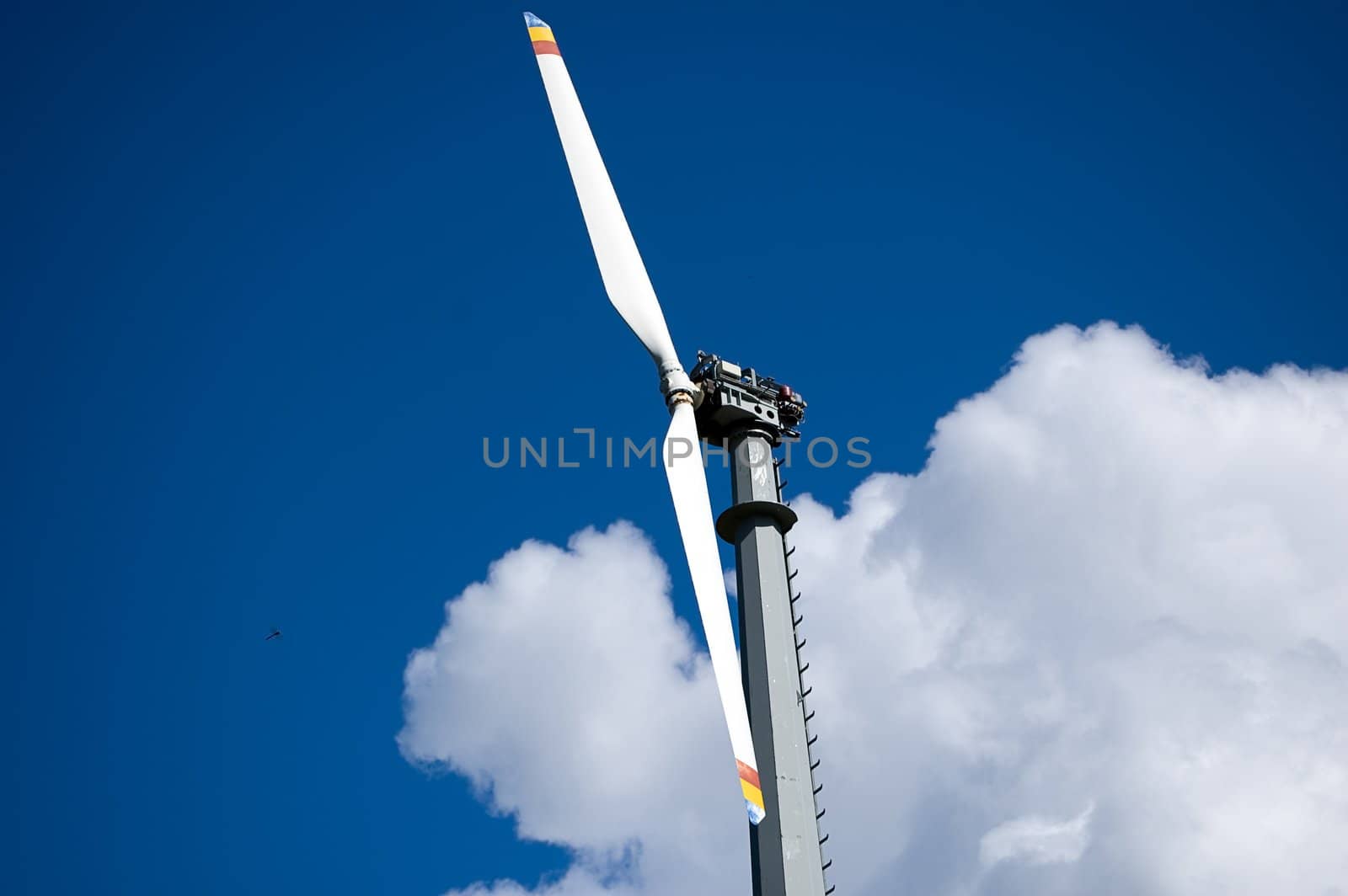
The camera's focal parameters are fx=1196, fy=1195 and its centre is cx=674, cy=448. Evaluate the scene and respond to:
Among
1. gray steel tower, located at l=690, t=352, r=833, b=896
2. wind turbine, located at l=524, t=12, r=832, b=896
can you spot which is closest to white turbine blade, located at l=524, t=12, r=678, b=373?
wind turbine, located at l=524, t=12, r=832, b=896

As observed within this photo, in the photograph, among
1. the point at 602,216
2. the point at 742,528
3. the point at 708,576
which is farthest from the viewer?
the point at 602,216

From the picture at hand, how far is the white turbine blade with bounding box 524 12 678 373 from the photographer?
28.7 metres

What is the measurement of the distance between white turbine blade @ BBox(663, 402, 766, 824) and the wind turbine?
24 mm

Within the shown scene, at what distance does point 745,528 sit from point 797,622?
2365 mm

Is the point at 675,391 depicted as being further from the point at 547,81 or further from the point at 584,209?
the point at 547,81

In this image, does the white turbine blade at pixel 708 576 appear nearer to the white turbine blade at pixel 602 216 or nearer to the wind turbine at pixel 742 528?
the wind turbine at pixel 742 528

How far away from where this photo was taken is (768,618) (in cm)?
2511

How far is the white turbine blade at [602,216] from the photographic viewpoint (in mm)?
28688

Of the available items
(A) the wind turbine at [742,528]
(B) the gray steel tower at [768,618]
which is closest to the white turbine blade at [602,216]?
(A) the wind turbine at [742,528]

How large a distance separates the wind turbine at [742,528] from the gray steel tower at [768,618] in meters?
0.02

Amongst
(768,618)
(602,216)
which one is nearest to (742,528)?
(768,618)

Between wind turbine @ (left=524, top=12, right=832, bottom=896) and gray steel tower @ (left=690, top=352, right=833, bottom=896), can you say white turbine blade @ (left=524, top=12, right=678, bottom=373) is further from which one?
gray steel tower @ (left=690, top=352, right=833, bottom=896)

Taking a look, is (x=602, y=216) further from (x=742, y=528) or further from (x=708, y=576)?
(x=708, y=576)

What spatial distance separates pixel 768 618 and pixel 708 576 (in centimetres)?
175
